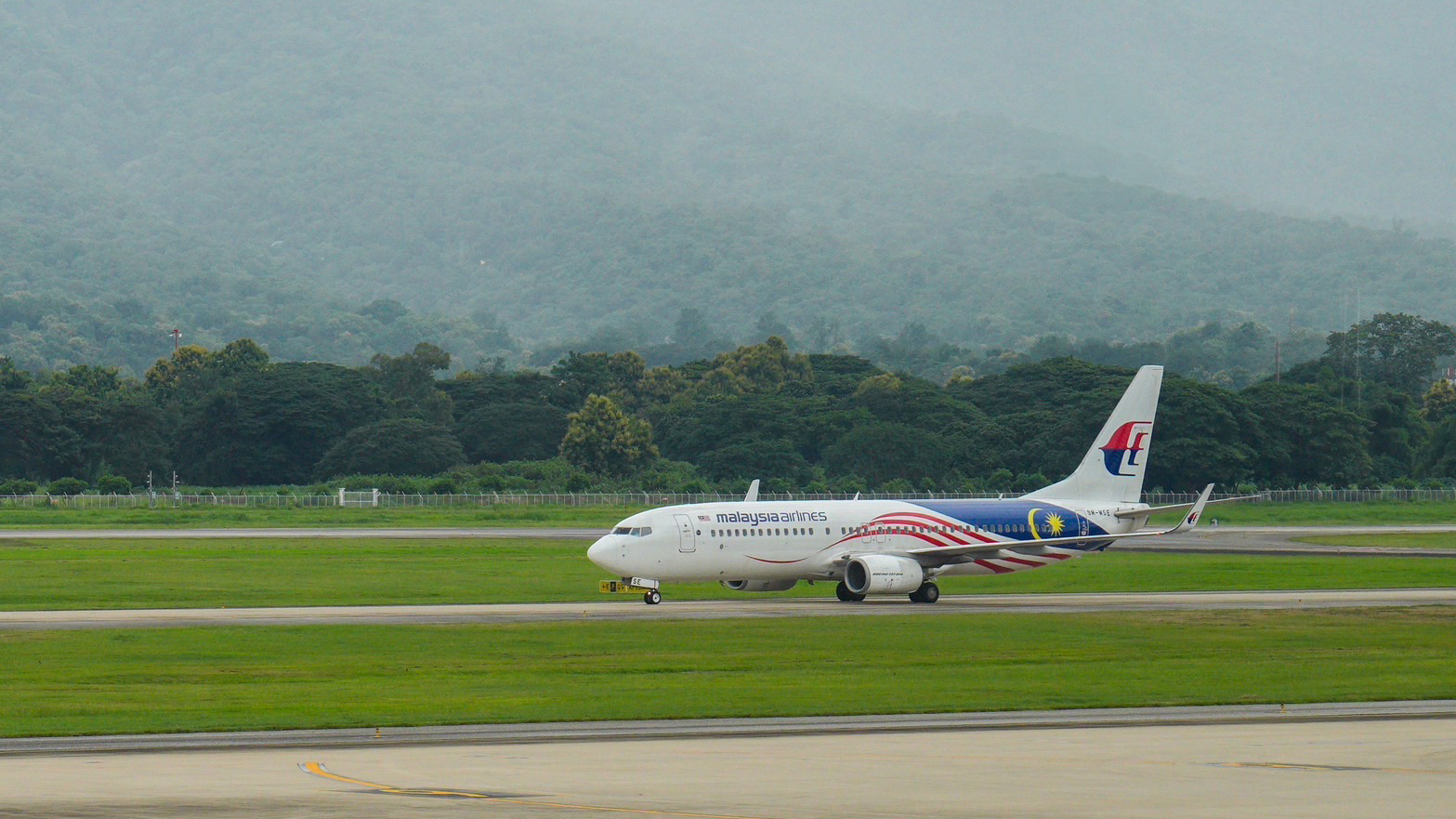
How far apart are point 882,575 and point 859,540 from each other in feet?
6.86

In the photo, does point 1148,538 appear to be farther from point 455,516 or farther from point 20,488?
point 20,488

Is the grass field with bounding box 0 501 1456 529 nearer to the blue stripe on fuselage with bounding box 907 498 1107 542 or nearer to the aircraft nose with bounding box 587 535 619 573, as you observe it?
the blue stripe on fuselage with bounding box 907 498 1107 542

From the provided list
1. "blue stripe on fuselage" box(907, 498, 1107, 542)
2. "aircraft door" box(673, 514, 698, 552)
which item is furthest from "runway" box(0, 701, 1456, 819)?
"blue stripe on fuselage" box(907, 498, 1107, 542)

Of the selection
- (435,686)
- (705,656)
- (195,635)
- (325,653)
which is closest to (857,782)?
(435,686)

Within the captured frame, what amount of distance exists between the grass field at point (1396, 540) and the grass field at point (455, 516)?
19131mm

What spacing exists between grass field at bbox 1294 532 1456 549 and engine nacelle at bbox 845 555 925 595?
46195mm

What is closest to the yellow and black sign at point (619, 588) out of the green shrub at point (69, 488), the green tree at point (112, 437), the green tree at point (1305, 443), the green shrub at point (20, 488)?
the green shrub at point (69, 488)

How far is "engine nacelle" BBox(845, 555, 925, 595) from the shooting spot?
61125 mm

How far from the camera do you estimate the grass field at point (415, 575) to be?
64.3 metres

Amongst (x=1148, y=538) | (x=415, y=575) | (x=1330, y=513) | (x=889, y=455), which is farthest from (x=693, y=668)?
(x=889, y=455)

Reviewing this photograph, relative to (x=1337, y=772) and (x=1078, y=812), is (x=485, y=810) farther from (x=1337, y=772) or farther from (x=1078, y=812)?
(x=1337, y=772)

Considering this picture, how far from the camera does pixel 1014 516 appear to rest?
214 feet

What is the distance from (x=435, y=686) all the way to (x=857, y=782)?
48.3 feet

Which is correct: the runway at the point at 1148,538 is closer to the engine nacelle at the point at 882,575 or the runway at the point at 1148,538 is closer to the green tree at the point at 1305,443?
the engine nacelle at the point at 882,575
